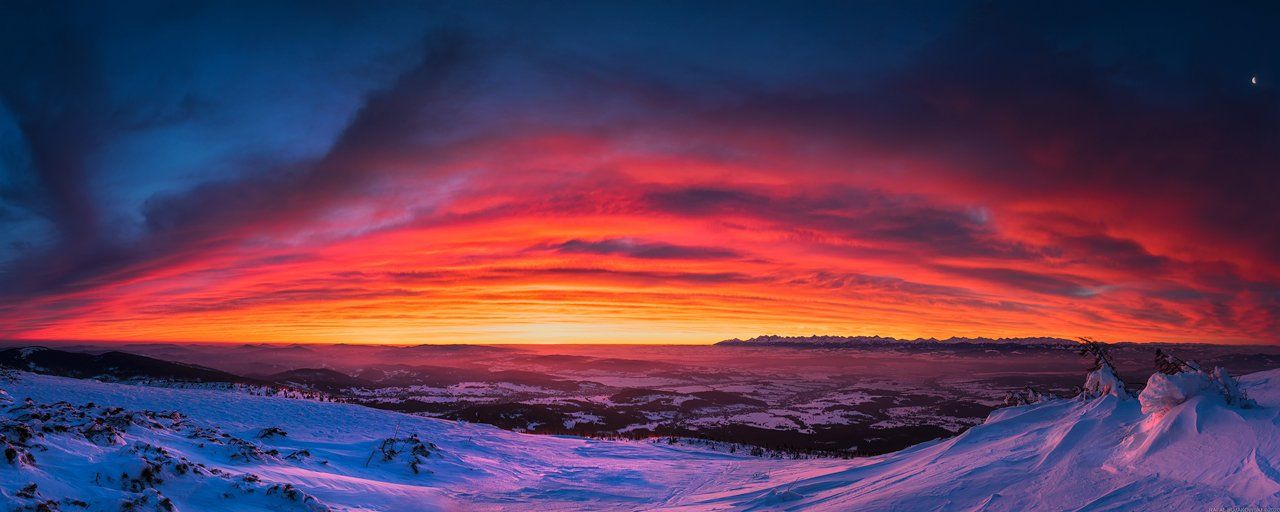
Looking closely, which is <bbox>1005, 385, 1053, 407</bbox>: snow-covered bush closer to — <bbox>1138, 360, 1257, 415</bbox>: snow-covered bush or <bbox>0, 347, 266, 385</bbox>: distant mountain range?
<bbox>1138, 360, 1257, 415</bbox>: snow-covered bush

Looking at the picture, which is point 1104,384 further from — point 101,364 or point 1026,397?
point 101,364

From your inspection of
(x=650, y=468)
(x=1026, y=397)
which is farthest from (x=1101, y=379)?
(x=650, y=468)

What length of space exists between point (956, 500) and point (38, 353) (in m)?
74.8

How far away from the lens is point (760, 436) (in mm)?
39594

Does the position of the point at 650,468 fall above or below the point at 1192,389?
below

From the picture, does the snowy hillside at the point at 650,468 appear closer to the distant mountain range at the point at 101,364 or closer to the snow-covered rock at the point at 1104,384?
the snow-covered rock at the point at 1104,384

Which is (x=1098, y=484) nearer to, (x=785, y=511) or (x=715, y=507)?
(x=785, y=511)

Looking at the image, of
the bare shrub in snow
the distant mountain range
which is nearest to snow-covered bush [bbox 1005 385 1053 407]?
the bare shrub in snow

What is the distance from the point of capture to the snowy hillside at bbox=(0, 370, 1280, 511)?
6.36 m

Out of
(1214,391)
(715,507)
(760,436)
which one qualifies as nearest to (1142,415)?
(1214,391)

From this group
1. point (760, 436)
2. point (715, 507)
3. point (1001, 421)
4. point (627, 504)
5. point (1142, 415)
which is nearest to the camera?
point (1142, 415)

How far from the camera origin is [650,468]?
50.9 feet

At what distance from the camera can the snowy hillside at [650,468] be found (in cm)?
636

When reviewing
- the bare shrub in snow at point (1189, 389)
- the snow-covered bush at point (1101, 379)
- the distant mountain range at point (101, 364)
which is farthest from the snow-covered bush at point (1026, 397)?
the distant mountain range at point (101, 364)
